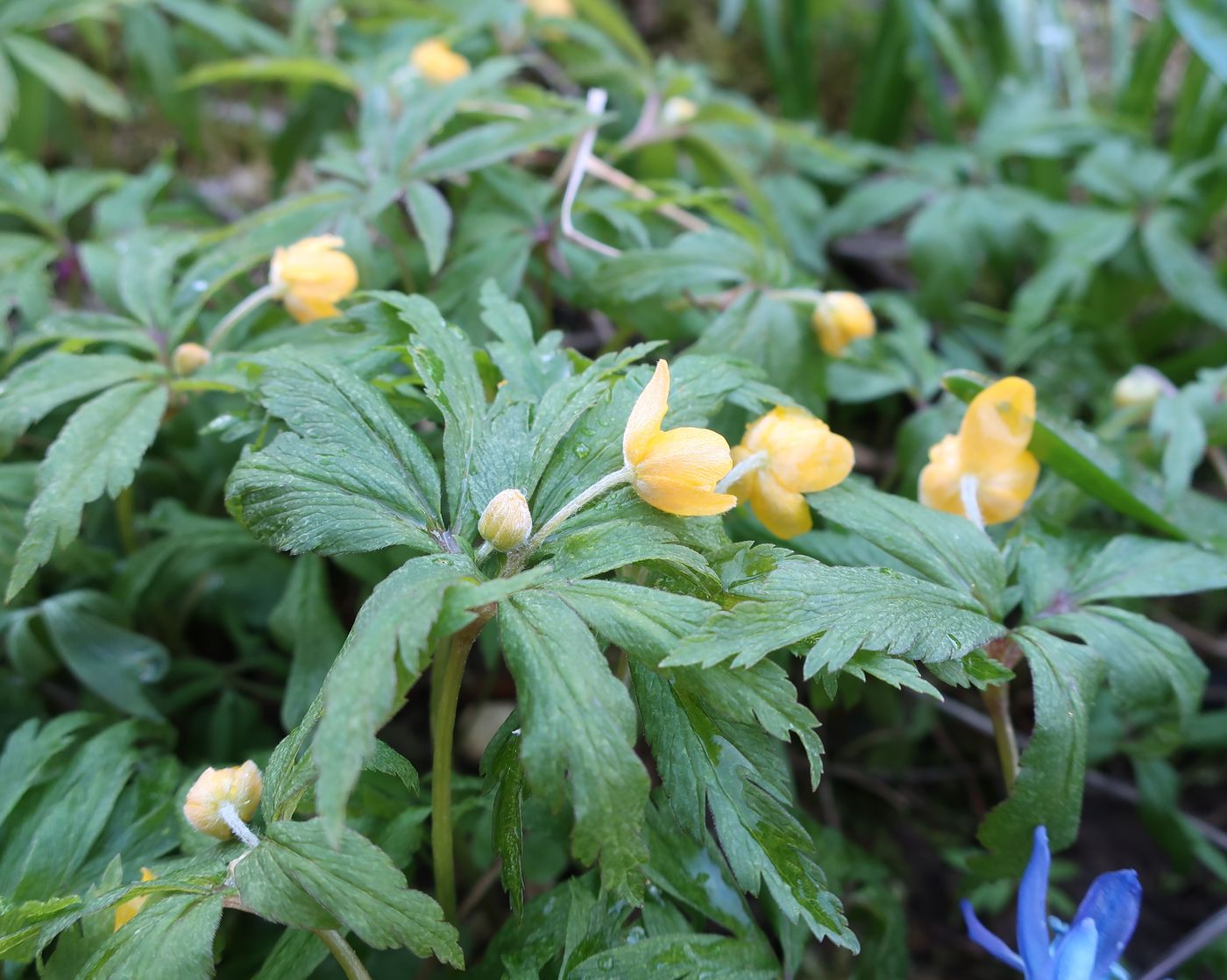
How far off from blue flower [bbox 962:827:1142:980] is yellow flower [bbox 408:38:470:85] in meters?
1.34

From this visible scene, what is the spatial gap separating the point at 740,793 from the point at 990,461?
44cm

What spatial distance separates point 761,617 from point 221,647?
3.39 feet

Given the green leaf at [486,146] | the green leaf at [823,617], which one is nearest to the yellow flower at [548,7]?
the green leaf at [486,146]

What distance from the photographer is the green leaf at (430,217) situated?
3.55 ft

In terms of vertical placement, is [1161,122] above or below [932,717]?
above

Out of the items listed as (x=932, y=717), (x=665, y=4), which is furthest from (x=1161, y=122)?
(x=932, y=717)

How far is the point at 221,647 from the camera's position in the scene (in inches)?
55.2

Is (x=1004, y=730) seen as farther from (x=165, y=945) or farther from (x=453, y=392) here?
(x=165, y=945)

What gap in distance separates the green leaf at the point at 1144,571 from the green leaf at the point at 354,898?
0.66m

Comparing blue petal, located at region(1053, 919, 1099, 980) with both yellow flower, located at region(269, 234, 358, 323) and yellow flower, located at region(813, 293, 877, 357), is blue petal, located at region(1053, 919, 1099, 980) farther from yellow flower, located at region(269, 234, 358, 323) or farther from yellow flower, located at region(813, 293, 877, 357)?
yellow flower, located at region(269, 234, 358, 323)

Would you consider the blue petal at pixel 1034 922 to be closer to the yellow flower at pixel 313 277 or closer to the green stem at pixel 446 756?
the green stem at pixel 446 756

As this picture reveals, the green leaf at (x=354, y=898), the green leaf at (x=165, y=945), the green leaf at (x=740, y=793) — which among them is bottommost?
the green leaf at (x=165, y=945)

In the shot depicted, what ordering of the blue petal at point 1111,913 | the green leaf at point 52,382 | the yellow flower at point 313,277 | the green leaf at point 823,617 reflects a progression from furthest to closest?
1. the yellow flower at point 313,277
2. the green leaf at point 52,382
3. the blue petal at point 1111,913
4. the green leaf at point 823,617

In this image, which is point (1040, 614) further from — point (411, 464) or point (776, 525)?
point (411, 464)
